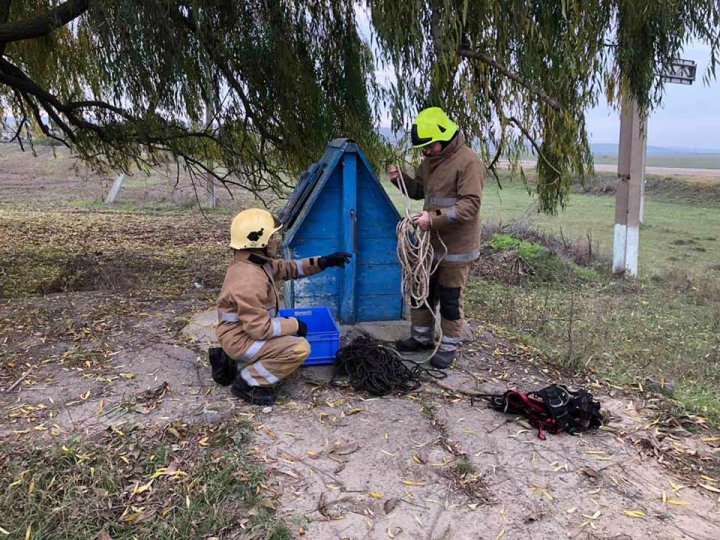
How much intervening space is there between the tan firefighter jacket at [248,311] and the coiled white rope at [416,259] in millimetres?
924

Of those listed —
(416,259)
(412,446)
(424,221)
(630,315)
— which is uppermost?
(424,221)

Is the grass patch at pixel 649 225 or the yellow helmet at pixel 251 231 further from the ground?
the yellow helmet at pixel 251 231

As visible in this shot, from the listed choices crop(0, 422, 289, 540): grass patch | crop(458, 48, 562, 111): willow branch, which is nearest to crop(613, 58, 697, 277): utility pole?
crop(458, 48, 562, 111): willow branch

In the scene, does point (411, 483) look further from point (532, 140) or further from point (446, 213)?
point (532, 140)

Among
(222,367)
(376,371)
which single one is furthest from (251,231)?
(376,371)

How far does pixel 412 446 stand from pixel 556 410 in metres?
0.86

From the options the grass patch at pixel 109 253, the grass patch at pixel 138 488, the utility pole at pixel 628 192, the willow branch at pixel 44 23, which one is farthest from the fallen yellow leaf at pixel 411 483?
the utility pole at pixel 628 192

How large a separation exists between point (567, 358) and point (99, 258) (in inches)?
243

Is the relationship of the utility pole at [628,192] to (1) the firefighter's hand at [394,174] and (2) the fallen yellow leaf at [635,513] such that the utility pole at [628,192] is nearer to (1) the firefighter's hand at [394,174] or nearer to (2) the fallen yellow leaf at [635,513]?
(1) the firefighter's hand at [394,174]

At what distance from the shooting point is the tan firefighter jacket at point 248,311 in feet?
11.4

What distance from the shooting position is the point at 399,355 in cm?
438

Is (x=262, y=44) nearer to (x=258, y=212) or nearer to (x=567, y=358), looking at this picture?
(x=258, y=212)

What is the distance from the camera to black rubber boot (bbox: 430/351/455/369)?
14.0ft

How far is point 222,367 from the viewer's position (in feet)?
12.4
